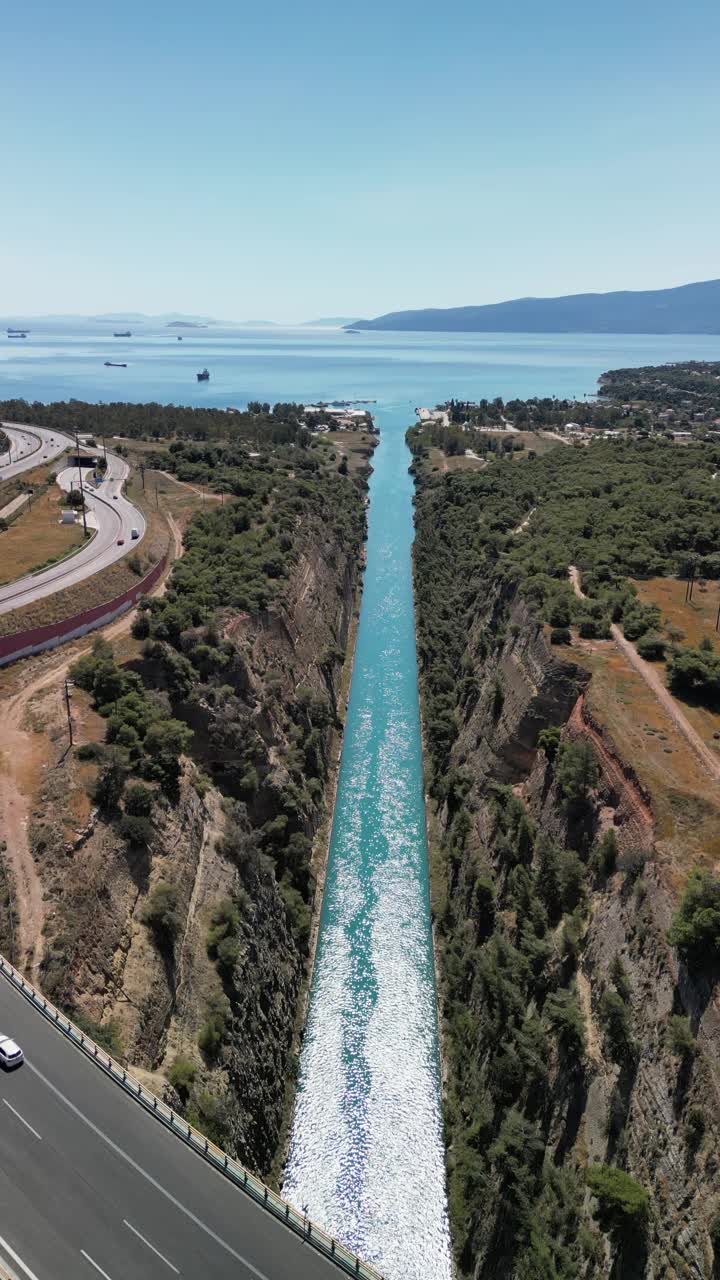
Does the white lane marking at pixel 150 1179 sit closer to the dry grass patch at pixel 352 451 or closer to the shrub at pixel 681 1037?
the shrub at pixel 681 1037

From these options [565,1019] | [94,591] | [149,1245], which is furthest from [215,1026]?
[94,591]

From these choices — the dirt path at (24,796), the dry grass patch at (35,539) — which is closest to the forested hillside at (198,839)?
the dirt path at (24,796)

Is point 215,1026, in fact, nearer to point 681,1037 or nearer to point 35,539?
point 681,1037

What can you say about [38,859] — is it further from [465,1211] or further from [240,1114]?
[465,1211]

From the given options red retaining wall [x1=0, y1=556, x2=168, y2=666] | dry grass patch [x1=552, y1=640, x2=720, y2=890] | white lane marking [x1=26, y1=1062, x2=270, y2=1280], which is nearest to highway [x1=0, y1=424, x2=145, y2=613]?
red retaining wall [x1=0, y1=556, x2=168, y2=666]

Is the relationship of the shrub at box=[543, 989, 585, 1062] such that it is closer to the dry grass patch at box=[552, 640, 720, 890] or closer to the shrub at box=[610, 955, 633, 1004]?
the shrub at box=[610, 955, 633, 1004]

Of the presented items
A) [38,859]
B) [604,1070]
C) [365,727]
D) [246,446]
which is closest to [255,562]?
[365,727]
